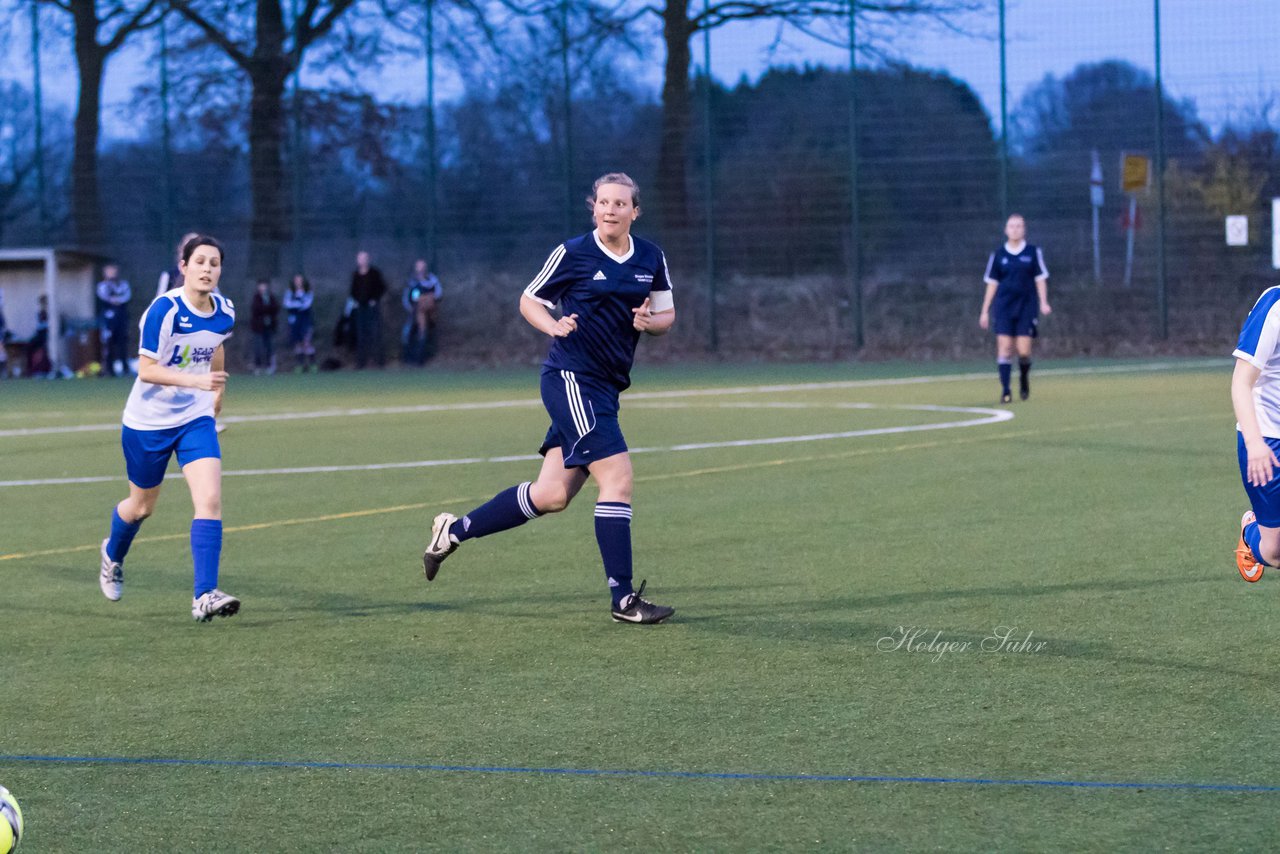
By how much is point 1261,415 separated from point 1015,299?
12300 millimetres

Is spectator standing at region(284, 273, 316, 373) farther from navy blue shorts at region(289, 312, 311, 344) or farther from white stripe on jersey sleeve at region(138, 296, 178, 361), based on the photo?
white stripe on jersey sleeve at region(138, 296, 178, 361)

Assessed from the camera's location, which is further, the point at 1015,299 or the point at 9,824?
the point at 1015,299

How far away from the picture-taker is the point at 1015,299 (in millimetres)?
18484

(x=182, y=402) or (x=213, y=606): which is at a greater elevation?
(x=182, y=402)

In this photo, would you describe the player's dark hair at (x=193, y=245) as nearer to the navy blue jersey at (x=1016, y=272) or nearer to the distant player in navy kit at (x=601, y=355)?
the distant player in navy kit at (x=601, y=355)

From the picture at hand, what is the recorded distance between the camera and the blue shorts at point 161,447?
7633mm

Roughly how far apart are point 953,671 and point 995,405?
12507mm

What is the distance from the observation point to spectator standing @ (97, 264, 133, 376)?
30.1 meters

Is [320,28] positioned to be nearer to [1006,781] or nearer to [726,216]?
[726,216]

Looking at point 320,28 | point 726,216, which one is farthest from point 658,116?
point 320,28

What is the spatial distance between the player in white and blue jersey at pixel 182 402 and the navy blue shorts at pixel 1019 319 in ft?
39.5

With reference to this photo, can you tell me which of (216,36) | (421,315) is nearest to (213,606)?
(421,315)

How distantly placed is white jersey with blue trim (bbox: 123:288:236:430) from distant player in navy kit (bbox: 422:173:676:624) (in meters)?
1.35

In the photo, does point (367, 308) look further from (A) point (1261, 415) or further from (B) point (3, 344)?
(A) point (1261, 415)
